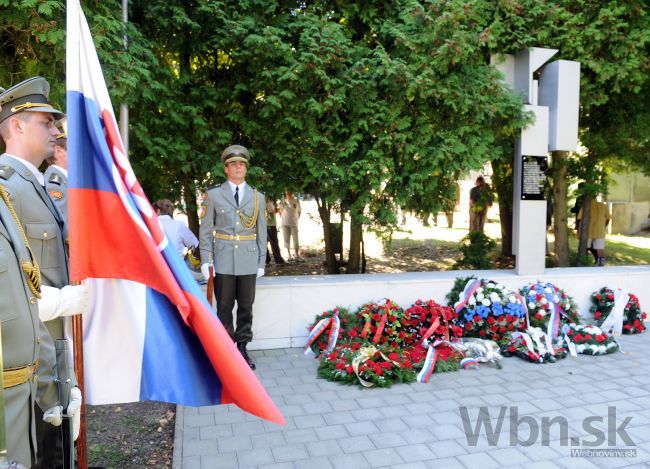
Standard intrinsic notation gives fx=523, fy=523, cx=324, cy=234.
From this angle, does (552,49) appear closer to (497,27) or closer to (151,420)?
(497,27)

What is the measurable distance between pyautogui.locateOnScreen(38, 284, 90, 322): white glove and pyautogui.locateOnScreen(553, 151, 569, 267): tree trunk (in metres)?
8.88

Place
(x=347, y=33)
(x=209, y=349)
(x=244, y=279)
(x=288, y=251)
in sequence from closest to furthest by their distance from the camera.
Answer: (x=209, y=349), (x=244, y=279), (x=347, y=33), (x=288, y=251)

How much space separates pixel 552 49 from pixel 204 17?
14.5ft

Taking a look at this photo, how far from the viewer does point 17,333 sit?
1898 millimetres

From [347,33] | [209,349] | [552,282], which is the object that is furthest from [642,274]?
[209,349]

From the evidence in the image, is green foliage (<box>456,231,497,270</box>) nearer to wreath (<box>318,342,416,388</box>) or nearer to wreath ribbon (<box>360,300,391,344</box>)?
wreath ribbon (<box>360,300,391,344</box>)

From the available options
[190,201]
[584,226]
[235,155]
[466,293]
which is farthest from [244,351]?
[584,226]

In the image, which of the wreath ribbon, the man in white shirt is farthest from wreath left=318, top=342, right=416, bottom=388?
the man in white shirt

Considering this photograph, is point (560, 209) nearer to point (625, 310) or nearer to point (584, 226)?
point (584, 226)

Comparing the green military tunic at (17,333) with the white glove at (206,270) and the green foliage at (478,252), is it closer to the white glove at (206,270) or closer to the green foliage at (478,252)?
the white glove at (206,270)

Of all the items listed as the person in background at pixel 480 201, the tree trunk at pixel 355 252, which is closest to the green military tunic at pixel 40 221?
the tree trunk at pixel 355 252

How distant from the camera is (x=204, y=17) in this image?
6.00 m

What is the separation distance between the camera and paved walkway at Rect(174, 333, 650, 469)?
11.2 ft

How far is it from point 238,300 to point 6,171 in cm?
332
